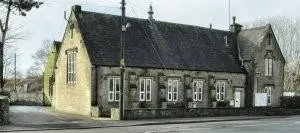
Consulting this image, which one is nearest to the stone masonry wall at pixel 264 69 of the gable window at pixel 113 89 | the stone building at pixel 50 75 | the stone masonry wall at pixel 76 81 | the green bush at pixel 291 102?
the green bush at pixel 291 102

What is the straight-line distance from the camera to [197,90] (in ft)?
158

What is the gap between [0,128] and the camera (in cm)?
2858

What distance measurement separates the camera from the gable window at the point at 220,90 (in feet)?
164

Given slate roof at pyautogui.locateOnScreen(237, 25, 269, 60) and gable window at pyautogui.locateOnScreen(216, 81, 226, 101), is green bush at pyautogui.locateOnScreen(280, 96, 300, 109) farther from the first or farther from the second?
gable window at pyautogui.locateOnScreen(216, 81, 226, 101)

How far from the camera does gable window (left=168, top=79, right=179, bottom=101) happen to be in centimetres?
4572

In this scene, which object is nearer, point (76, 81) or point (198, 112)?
point (198, 112)

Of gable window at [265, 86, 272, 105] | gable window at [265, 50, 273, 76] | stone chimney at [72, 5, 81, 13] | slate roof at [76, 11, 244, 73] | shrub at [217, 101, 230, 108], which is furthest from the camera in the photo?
gable window at [265, 86, 272, 105]

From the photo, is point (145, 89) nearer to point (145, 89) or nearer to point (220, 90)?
point (145, 89)

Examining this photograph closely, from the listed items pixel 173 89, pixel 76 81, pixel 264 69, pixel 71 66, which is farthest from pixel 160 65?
pixel 264 69

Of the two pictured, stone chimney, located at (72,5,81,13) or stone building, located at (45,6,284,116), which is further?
stone chimney, located at (72,5,81,13)

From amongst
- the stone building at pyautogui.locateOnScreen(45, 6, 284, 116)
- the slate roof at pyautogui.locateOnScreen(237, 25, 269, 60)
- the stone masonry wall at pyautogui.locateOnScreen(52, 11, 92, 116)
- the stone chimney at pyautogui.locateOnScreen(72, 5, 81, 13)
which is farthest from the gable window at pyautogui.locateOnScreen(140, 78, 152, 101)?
the slate roof at pyautogui.locateOnScreen(237, 25, 269, 60)

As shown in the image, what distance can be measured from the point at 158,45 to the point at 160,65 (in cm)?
274

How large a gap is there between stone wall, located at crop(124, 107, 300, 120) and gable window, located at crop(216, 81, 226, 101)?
5.42m

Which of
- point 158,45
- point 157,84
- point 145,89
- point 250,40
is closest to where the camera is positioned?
point 145,89
